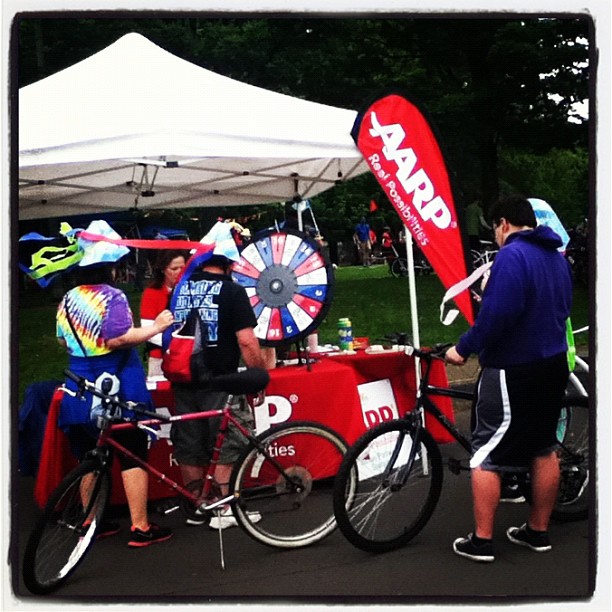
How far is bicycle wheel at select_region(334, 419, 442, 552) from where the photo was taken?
4.26 m

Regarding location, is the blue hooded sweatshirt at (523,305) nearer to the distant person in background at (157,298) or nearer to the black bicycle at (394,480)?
the black bicycle at (394,480)

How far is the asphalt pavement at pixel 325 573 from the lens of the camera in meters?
3.81

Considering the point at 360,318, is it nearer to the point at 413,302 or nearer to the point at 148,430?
the point at 413,302

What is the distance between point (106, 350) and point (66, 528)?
3.10ft

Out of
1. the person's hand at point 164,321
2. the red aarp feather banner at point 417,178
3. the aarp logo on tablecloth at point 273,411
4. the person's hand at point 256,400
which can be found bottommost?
the aarp logo on tablecloth at point 273,411

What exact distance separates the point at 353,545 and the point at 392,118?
2.61 m

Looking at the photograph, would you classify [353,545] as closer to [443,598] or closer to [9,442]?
[443,598]

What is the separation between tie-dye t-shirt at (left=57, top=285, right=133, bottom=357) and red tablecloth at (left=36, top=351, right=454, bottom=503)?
2.15 ft

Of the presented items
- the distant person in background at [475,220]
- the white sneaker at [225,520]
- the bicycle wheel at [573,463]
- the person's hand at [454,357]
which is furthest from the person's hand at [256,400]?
the distant person in background at [475,220]

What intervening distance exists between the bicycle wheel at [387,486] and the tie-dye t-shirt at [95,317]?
1.43 metres

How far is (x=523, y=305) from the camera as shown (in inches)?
155

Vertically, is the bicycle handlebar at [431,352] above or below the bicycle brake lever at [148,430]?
above

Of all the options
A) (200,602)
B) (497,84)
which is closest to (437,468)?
(200,602)

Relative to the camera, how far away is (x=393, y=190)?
5.14m
